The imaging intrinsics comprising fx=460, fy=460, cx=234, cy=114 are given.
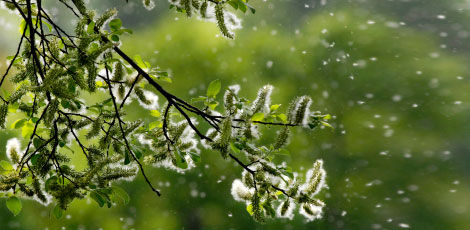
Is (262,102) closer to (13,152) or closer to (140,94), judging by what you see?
(140,94)

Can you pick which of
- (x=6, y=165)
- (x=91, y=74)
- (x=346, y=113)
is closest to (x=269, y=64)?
(x=346, y=113)

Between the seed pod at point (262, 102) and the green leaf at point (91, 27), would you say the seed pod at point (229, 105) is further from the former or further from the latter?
the green leaf at point (91, 27)

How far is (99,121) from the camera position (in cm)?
120

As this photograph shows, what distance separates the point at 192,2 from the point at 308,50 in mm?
6714

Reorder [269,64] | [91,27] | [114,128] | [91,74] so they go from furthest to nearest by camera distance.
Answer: [269,64], [114,128], [91,27], [91,74]

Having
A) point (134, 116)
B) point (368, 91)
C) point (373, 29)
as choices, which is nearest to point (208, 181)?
point (134, 116)

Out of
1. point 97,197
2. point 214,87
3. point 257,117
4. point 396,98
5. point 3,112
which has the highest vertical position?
point 396,98

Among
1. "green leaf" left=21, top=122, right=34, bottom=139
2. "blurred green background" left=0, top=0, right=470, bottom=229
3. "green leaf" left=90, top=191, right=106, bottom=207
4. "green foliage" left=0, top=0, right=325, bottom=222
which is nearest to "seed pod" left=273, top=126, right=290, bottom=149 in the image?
"green foliage" left=0, top=0, right=325, bottom=222

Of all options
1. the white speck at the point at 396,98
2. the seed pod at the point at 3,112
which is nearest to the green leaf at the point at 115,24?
the seed pod at the point at 3,112

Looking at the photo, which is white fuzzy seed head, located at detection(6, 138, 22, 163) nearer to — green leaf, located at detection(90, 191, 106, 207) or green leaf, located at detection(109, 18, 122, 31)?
green leaf, located at detection(90, 191, 106, 207)

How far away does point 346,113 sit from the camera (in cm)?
754

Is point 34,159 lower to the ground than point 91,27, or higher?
lower

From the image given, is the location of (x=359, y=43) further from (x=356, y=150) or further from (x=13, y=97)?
(x=13, y=97)

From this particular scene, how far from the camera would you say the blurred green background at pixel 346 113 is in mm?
6809
